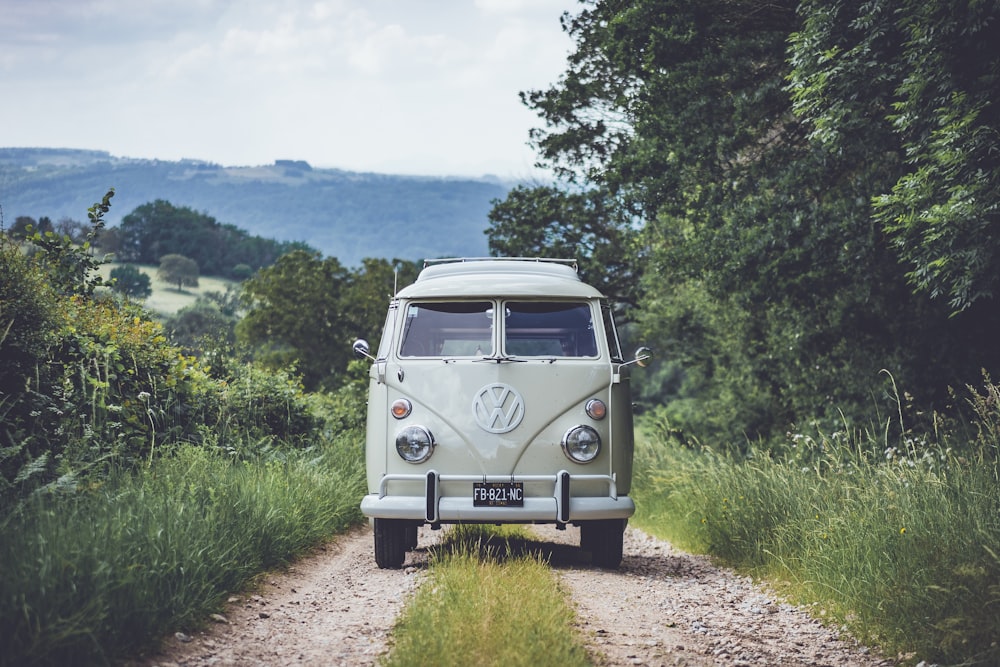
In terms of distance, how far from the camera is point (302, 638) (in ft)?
19.8

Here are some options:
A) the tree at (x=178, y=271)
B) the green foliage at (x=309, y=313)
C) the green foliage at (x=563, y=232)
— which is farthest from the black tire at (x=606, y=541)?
the tree at (x=178, y=271)

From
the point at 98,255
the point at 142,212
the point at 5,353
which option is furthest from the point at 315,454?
the point at 142,212

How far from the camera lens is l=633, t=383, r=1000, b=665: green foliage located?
5.54 meters

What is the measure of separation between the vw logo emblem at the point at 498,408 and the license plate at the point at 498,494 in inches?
17.5

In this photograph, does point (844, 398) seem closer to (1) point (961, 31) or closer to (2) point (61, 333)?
(1) point (961, 31)

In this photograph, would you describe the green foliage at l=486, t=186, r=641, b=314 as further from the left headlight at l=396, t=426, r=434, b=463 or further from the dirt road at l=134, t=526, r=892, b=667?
the left headlight at l=396, t=426, r=434, b=463

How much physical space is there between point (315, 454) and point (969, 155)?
8600mm

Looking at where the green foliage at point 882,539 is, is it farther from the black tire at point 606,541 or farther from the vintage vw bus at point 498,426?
the vintage vw bus at point 498,426

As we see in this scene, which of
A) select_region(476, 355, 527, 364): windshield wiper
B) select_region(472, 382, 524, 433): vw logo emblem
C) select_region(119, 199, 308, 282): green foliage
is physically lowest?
select_region(472, 382, 524, 433): vw logo emblem

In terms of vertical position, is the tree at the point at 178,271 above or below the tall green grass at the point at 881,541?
above

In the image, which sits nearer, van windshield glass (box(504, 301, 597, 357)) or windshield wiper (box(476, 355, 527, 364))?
windshield wiper (box(476, 355, 527, 364))

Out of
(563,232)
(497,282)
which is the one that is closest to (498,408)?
(497,282)

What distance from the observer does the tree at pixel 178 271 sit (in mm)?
85812

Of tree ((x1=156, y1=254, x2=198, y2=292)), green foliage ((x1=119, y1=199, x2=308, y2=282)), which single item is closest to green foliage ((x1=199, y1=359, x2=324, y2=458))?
tree ((x1=156, y1=254, x2=198, y2=292))
